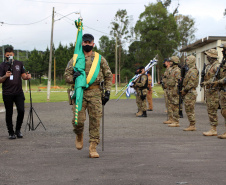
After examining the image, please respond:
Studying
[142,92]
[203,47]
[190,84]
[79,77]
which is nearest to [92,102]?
[79,77]

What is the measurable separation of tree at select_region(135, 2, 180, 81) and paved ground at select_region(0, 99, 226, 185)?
69408 mm

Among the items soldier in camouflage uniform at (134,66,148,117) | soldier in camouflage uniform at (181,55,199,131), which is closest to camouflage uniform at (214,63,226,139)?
soldier in camouflage uniform at (181,55,199,131)

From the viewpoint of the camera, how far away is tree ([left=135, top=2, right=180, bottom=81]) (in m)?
79.2

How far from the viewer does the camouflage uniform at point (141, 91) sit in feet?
53.5

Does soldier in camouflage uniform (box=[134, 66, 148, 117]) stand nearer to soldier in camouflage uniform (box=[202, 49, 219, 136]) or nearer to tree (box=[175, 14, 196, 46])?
soldier in camouflage uniform (box=[202, 49, 219, 136])

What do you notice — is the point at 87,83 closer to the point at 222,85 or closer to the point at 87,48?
the point at 87,48

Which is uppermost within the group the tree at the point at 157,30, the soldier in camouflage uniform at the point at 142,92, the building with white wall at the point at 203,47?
the tree at the point at 157,30

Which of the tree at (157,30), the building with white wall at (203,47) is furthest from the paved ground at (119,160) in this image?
the tree at (157,30)

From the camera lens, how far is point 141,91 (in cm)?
1644

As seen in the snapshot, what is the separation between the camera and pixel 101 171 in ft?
19.9

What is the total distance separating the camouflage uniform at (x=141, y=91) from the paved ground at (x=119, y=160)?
5420 millimetres

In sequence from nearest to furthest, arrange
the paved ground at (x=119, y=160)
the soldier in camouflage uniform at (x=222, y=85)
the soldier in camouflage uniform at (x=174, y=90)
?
the paved ground at (x=119, y=160) → the soldier in camouflage uniform at (x=222, y=85) → the soldier in camouflage uniform at (x=174, y=90)

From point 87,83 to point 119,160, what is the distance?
143 centimetres

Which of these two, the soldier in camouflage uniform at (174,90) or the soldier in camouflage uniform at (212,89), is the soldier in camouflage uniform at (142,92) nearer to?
the soldier in camouflage uniform at (174,90)
